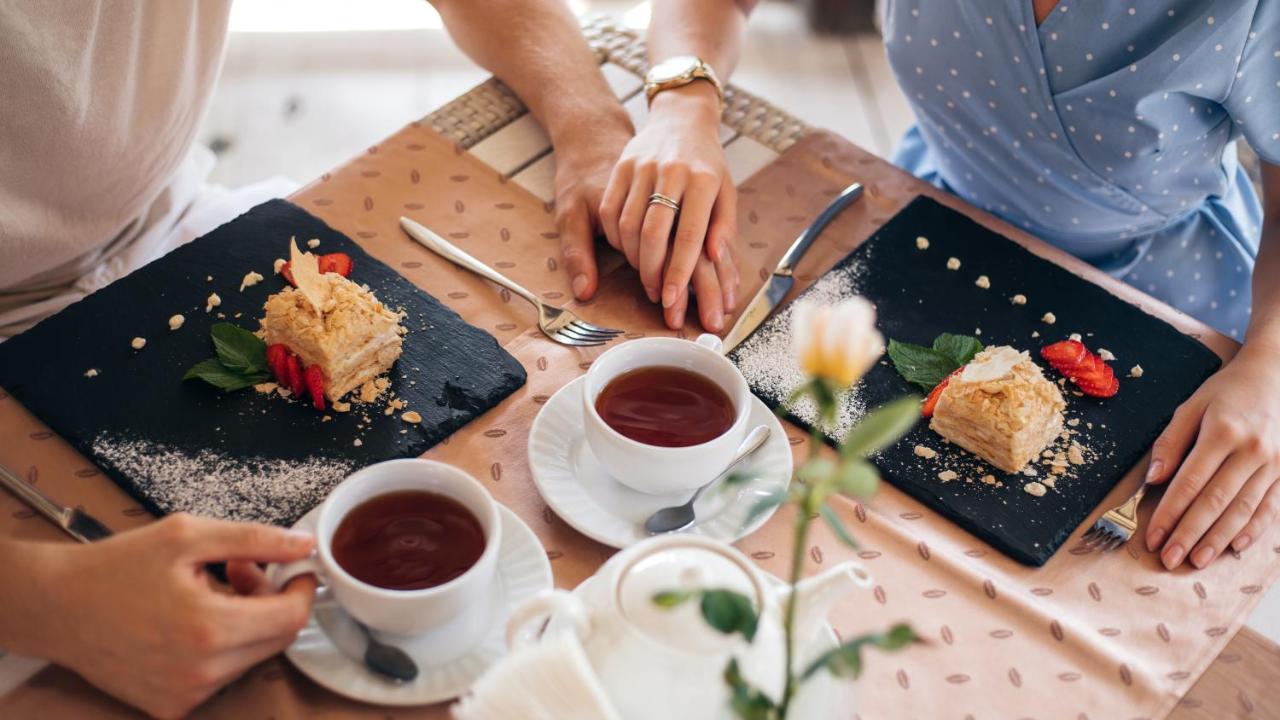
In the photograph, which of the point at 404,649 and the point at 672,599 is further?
the point at 404,649

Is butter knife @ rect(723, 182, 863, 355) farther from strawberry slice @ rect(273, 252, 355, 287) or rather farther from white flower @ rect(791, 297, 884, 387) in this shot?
white flower @ rect(791, 297, 884, 387)

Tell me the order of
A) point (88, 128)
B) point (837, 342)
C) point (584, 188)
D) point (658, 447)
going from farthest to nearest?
point (584, 188) → point (88, 128) → point (658, 447) → point (837, 342)

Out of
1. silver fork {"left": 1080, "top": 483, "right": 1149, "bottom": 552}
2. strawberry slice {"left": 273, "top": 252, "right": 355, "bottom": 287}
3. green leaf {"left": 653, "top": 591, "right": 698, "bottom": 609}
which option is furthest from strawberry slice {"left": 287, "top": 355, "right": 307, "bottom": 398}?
silver fork {"left": 1080, "top": 483, "right": 1149, "bottom": 552}

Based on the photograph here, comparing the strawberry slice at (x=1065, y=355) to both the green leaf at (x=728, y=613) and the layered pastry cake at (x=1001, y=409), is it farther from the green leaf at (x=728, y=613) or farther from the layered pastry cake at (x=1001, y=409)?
the green leaf at (x=728, y=613)

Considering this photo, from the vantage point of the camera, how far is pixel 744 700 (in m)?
0.63

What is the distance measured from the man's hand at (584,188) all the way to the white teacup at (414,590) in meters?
0.47

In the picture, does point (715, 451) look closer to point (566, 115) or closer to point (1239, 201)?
point (566, 115)

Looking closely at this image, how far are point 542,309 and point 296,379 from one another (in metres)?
0.32

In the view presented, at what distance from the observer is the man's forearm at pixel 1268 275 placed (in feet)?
4.24

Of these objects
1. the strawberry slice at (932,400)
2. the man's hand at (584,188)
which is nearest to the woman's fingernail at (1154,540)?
the strawberry slice at (932,400)

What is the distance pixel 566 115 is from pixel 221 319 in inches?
22.9

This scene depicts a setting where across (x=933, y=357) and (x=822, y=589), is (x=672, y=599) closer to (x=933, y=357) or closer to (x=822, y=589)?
(x=822, y=589)

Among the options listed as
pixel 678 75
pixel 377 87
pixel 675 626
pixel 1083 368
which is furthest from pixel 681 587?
pixel 377 87

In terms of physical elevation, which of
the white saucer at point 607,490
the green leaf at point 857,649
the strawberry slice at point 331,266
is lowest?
the white saucer at point 607,490
